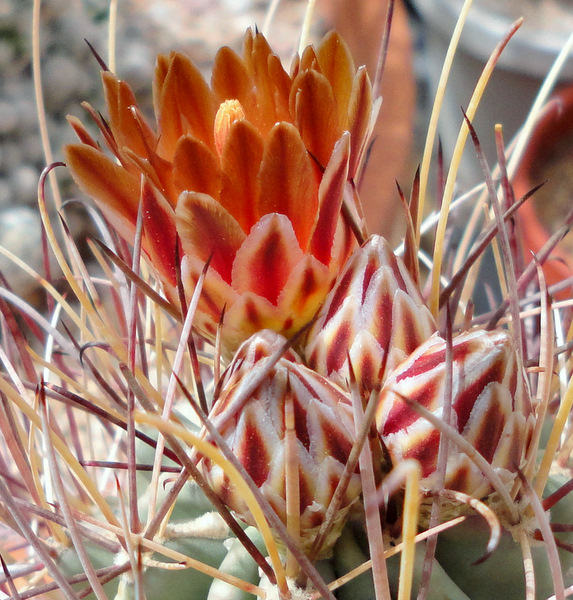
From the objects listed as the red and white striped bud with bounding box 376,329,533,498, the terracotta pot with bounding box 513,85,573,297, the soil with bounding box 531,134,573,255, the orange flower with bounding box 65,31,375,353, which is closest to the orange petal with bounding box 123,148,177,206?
the orange flower with bounding box 65,31,375,353

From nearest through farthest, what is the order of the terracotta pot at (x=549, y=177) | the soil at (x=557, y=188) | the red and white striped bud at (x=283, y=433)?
the red and white striped bud at (x=283, y=433), the terracotta pot at (x=549, y=177), the soil at (x=557, y=188)

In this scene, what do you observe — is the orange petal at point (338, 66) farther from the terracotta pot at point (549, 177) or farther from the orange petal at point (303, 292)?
the terracotta pot at point (549, 177)

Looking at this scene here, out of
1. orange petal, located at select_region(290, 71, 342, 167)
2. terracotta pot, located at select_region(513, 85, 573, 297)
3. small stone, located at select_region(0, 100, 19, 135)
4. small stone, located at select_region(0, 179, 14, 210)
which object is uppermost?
small stone, located at select_region(0, 100, 19, 135)

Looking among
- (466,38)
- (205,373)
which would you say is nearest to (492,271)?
(205,373)

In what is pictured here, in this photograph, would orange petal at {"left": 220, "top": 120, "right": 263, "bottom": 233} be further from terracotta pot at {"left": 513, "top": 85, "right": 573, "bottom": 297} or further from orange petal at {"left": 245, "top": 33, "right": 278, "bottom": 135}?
terracotta pot at {"left": 513, "top": 85, "right": 573, "bottom": 297}

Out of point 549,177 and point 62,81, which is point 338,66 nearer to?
point 549,177

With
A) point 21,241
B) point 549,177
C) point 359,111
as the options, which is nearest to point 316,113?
point 359,111

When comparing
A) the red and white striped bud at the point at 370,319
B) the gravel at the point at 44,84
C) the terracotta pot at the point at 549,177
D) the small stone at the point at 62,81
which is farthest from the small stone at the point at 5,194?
the red and white striped bud at the point at 370,319
